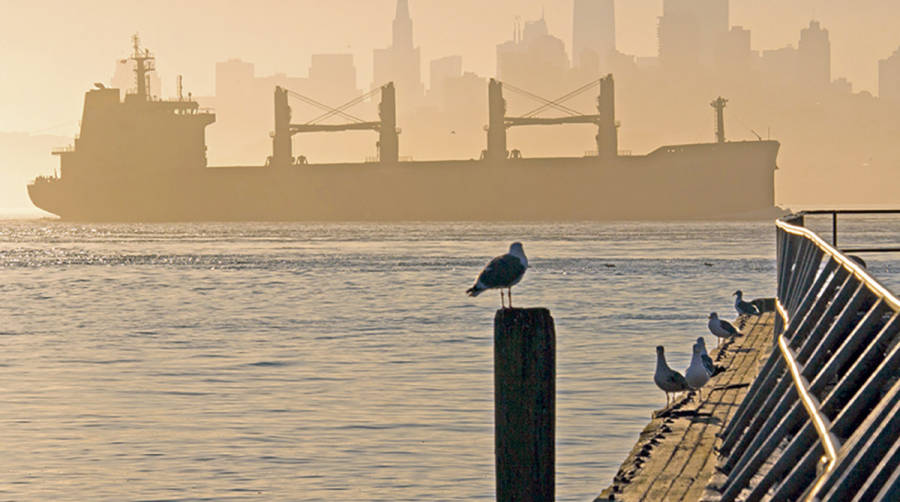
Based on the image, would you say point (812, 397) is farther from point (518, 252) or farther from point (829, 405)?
point (518, 252)

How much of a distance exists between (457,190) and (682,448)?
533 ft

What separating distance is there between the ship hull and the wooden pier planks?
152 metres

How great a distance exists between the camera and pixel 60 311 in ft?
117

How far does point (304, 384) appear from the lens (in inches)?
723

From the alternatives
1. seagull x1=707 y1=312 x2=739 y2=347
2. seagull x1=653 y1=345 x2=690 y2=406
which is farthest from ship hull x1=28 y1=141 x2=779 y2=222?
seagull x1=653 y1=345 x2=690 y2=406

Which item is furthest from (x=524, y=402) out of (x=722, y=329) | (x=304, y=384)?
(x=304, y=384)

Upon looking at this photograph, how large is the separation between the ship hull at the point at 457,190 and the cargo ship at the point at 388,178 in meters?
0.17

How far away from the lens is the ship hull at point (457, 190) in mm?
164375

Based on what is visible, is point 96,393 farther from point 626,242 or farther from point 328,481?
point 626,242

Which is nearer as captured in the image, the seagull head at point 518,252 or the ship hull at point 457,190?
the seagull head at point 518,252

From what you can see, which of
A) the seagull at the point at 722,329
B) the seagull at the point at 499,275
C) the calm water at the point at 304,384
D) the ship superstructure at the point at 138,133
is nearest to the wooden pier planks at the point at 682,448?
the calm water at the point at 304,384

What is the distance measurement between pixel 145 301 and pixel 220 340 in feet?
47.5

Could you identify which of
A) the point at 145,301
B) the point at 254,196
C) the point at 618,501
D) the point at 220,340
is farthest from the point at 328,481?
the point at 254,196

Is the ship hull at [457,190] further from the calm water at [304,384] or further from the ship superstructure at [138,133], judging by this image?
the calm water at [304,384]
